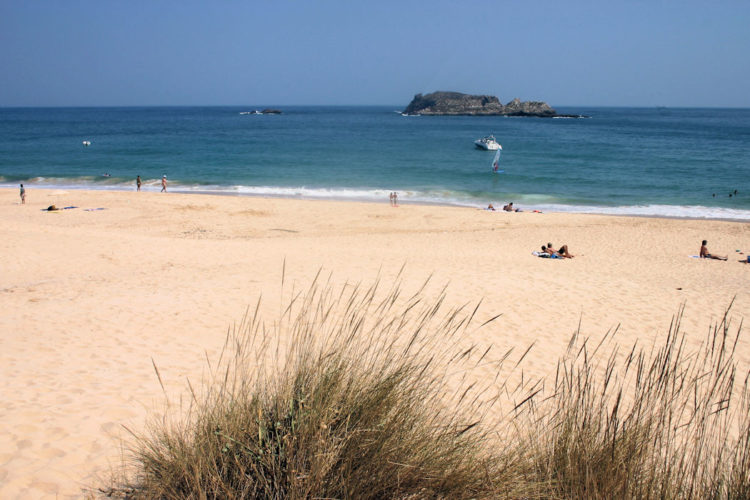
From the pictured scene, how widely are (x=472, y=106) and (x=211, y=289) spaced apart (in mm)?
157148

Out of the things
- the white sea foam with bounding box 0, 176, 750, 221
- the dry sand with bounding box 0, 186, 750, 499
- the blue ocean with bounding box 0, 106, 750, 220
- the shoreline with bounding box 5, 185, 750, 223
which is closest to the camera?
the dry sand with bounding box 0, 186, 750, 499

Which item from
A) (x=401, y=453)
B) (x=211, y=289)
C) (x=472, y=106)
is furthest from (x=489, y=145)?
(x=472, y=106)

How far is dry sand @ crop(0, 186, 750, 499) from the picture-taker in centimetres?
454

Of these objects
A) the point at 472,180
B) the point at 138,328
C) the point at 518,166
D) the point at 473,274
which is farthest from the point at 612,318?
A: the point at 518,166

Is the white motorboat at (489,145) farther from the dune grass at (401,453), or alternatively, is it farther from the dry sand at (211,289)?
the dune grass at (401,453)

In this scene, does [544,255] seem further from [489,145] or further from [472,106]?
[472,106]

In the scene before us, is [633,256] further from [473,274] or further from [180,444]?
[180,444]

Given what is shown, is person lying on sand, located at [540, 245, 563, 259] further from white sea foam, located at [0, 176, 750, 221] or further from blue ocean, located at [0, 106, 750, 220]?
blue ocean, located at [0, 106, 750, 220]

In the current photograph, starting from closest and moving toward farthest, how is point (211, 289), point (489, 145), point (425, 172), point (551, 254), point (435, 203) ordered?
point (211, 289), point (551, 254), point (435, 203), point (425, 172), point (489, 145)

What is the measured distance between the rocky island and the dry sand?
133472 millimetres

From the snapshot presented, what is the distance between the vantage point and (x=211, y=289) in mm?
9594

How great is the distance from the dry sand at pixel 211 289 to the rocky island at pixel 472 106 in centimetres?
13347

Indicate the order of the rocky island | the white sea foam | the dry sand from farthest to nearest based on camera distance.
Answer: the rocky island → the white sea foam → the dry sand

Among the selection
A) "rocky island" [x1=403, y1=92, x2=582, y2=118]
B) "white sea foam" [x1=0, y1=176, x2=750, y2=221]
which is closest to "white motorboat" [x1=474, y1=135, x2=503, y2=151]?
"white sea foam" [x1=0, y1=176, x2=750, y2=221]
